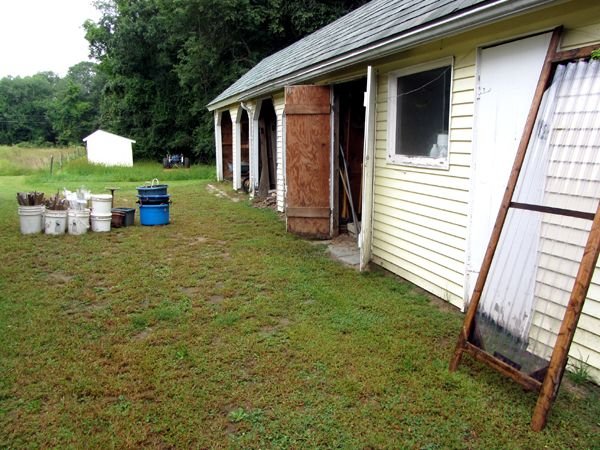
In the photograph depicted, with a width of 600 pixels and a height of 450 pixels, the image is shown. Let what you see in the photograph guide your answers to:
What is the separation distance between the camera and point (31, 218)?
734 cm

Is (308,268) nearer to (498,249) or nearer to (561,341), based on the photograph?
(498,249)

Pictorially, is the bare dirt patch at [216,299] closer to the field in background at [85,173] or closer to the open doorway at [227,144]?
the open doorway at [227,144]

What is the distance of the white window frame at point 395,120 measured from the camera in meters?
4.25

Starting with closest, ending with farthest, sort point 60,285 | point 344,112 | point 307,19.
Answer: point 60,285 < point 344,112 < point 307,19

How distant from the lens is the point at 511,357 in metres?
2.78

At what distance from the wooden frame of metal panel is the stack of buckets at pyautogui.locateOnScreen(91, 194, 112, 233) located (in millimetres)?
6291

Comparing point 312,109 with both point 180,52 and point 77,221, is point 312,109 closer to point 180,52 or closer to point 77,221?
point 77,221

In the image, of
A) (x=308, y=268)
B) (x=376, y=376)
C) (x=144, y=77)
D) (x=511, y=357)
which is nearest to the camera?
(x=511, y=357)

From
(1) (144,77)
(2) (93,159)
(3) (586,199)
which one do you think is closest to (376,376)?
(3) (586,199)

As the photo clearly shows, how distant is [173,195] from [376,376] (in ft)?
34.6

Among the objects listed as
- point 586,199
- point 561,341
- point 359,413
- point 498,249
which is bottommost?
point 359,413

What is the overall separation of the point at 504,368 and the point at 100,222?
669 cm

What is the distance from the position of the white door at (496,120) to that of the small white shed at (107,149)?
24204 mm

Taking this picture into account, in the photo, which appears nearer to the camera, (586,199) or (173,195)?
(586,199)
